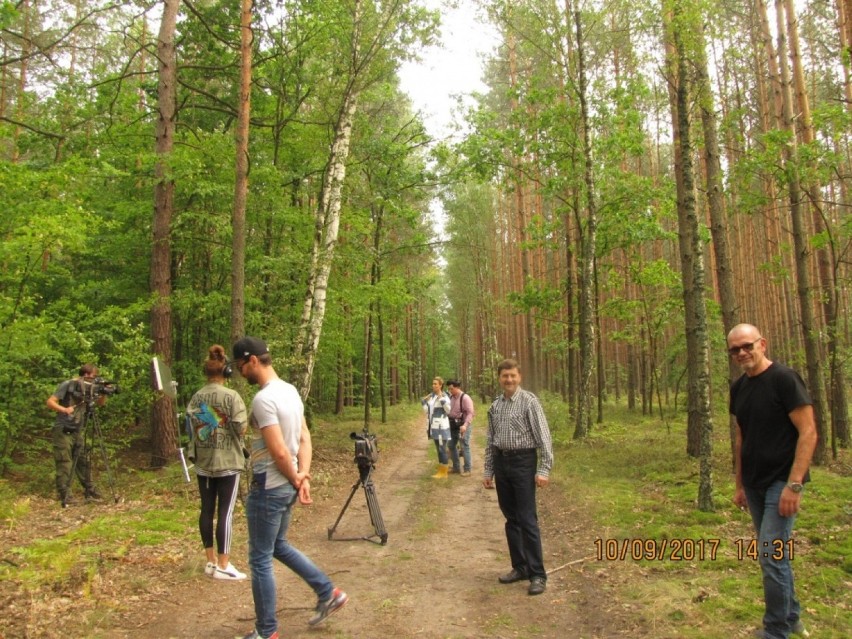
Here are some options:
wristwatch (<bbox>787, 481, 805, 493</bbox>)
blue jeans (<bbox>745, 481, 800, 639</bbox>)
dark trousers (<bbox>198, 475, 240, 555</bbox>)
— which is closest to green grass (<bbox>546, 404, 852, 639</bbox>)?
blue jeans (<bbox>745, 481, 800, 639</bbox>)

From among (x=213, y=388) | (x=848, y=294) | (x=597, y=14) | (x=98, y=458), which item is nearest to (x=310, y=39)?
(x=597, y=14)

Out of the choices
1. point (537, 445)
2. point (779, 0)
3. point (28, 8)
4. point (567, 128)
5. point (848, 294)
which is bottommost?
point (537, 445)

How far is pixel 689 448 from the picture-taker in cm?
1081

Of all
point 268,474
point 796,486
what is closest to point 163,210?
point 268,474

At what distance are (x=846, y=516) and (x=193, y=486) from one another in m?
8.94

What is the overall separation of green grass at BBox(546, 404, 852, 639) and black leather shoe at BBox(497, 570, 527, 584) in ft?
2.88

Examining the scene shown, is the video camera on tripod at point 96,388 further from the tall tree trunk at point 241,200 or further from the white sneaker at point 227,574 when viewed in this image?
the white sneaker at point 227,574

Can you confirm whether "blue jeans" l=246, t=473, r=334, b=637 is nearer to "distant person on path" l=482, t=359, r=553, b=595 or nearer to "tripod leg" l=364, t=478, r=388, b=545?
"distant person on path" l=482, t=359, r=553, b=595

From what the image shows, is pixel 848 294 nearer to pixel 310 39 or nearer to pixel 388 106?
pixel 388 106

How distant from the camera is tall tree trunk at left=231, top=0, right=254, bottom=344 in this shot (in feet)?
26.9

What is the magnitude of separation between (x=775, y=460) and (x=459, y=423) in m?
7.90
